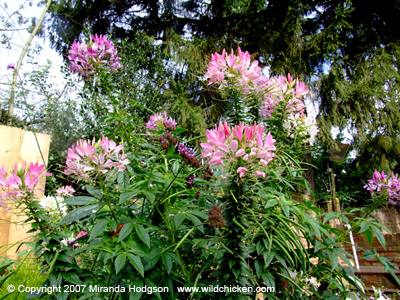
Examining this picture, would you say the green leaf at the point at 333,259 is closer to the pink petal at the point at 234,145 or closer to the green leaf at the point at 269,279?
the green leaf at the point at 269,279

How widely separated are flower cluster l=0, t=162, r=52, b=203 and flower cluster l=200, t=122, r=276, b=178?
0.45 meters

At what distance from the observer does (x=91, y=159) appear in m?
0.71

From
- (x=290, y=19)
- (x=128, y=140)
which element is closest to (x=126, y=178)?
(x=128, y=140)

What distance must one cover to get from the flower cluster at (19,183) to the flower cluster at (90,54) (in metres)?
0.50

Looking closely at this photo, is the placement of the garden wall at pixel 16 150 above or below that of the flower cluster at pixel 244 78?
above

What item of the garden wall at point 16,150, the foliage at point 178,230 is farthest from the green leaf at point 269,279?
the garden wall at point 16,150

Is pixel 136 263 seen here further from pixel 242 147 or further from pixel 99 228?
pixel 242 147

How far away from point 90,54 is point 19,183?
1.88 ft

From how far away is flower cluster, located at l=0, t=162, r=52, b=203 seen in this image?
0.67 metres

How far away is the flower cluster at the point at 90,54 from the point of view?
1.04 meters

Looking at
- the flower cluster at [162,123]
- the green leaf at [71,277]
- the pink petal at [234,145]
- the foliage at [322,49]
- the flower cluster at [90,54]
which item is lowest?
the green leaf at [71,277]

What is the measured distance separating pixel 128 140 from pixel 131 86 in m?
4.52

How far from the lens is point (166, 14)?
725 cm

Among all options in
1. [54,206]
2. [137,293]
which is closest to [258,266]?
[137,293]
